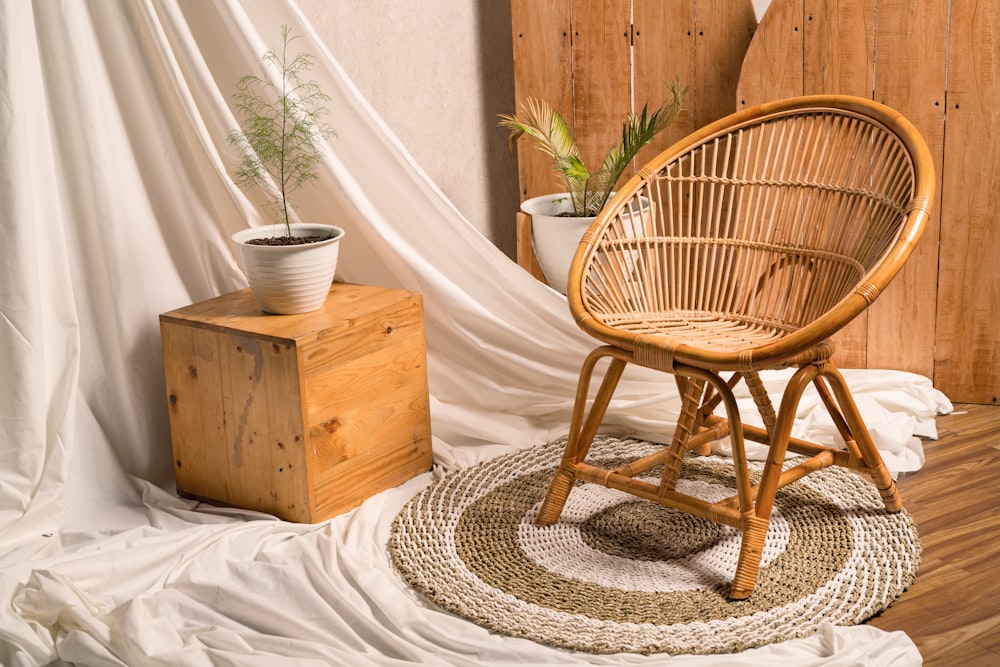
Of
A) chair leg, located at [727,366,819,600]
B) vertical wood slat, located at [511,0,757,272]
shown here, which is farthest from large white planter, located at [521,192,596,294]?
chair leg, located at [727,366,819,600]

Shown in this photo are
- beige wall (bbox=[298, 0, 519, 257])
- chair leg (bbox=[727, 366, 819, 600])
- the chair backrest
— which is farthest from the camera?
beige wall (bbox=[298, 0, 519, 257])

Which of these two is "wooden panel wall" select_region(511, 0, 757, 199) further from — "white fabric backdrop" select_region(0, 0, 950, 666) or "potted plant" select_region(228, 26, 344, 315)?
"potted plant" select_region(228, 26, 344, 315)

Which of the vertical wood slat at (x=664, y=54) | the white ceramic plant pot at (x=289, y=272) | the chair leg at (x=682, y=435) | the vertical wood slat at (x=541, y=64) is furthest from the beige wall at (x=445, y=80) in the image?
the chair leg at (x=682, y=435)

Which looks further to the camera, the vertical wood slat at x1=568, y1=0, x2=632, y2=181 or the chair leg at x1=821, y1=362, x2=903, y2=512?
the vertical wood slat at x1=568, y1=0, x2=632, y2=181

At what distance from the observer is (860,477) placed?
2.33 metres

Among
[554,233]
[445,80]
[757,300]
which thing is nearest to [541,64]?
[445,80]

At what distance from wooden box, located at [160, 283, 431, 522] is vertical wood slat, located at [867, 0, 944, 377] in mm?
1188

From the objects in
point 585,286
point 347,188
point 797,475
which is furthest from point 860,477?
point 347,188

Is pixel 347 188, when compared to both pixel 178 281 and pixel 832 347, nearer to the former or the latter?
pixel 178 281

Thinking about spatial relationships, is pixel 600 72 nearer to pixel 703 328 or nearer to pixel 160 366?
pixel 703 328

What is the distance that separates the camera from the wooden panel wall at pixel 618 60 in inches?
110

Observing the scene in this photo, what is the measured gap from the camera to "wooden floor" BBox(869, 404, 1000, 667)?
175 centimetres

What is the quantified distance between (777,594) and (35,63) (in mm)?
1674

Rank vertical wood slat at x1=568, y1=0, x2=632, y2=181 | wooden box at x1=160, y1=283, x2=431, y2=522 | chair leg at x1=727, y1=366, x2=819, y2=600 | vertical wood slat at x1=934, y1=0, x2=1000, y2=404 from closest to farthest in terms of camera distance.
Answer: chair leg at x1=727, y1=366, x2=819, y2=600 < wooden box at x1=160, y1=283, x2=431, y2=522 < vertical wood slat at x1=934, y1=0, x2=1000, y2=404 < vertical wood slat at x1=568, y1=0, x2=632, y2=181
